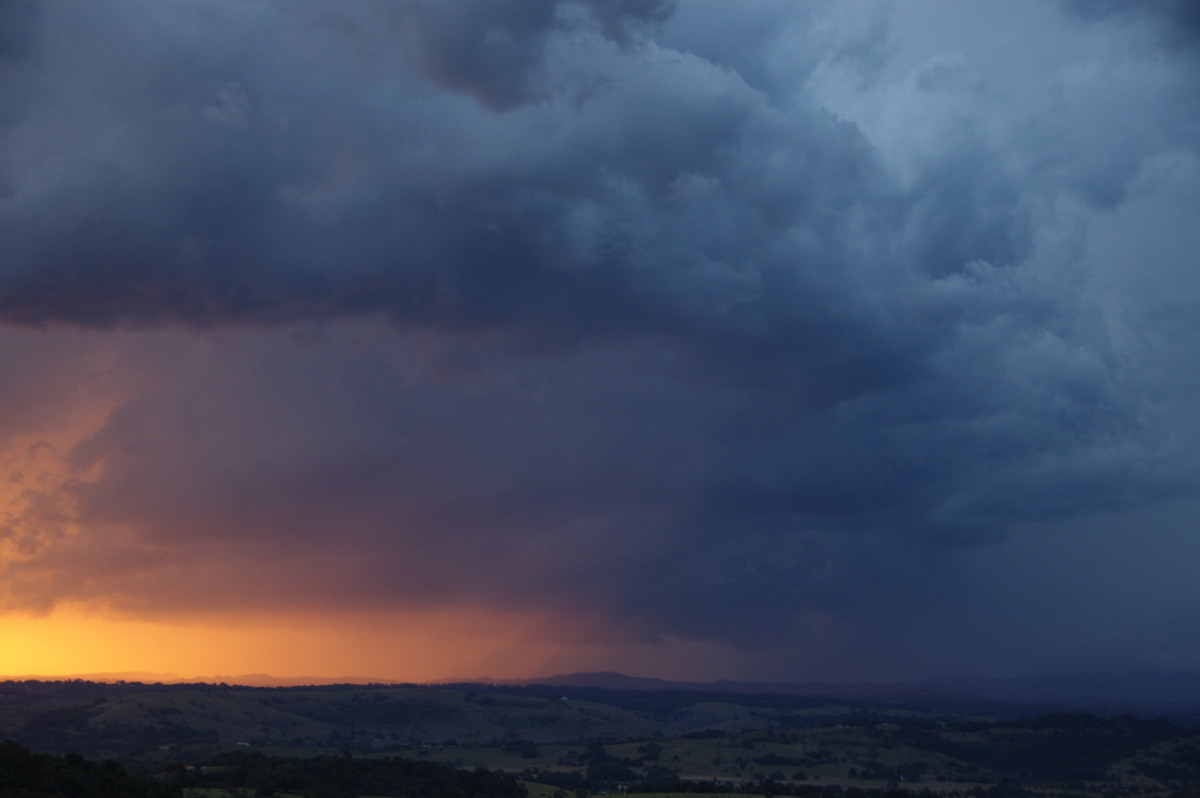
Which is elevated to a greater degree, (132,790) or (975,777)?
(132,790)

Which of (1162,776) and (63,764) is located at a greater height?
(63,764)

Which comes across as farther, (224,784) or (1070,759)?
(1070,759)

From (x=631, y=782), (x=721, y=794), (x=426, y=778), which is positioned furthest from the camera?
(x=631, y=782)

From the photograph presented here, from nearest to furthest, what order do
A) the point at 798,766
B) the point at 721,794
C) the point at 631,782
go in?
the point at 721,794 < the point at 631,782 < the point at 798,766

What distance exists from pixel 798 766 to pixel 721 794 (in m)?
101

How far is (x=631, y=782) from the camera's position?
512ft

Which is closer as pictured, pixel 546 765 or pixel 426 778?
pixel 426 778

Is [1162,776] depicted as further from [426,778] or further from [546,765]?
[426,778]

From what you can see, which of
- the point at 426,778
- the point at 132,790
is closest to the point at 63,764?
the point at 132,790

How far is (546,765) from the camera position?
200 m

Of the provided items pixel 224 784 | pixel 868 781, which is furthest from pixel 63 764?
pixel 868 781

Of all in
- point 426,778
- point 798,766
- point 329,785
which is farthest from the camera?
point 798,766

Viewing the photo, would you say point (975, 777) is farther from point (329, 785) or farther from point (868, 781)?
point (329, 785)

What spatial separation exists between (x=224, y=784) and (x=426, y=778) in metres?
21.4
